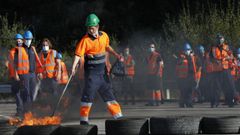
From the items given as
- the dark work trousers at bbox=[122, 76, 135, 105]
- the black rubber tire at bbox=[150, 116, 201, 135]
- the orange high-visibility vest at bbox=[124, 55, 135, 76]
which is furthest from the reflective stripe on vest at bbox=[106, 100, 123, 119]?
the orange high-visibility vest at bbox=[124, 55, 135, 76]

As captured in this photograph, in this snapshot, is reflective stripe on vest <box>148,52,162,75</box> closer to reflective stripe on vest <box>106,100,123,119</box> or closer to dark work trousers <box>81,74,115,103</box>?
dark work trousers <box>81,74,115,103</box>

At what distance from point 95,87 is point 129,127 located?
5.45ft

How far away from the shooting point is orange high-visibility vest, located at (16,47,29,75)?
57.5ft

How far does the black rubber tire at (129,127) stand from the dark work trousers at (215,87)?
951 centimetres

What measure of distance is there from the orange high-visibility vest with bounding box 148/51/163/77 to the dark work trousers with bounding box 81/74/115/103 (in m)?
9.42

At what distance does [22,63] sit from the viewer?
1750cm

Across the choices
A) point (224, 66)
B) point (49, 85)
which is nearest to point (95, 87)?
point (49, 85)

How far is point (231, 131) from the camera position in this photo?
12023mm

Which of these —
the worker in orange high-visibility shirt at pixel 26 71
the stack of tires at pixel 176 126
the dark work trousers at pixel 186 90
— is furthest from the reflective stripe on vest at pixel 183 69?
the stack of tires at pixel 176 126

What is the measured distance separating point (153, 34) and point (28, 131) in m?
31.4

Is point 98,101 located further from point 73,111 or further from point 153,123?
point 153,123

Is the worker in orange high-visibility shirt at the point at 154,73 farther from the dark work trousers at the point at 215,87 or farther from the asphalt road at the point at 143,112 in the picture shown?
the dark work trousers at the point at 215,87

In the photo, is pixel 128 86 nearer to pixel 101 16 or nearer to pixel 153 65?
pixel 153 65

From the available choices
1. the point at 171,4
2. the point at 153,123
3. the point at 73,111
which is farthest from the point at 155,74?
the point at 171,4
